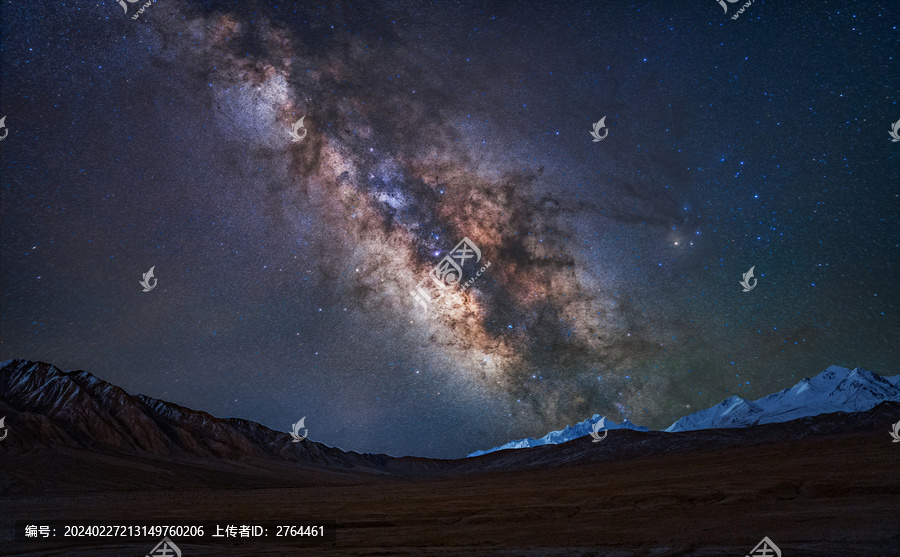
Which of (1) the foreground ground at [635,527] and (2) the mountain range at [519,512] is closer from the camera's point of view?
(1) the foreground ground at [635,527]

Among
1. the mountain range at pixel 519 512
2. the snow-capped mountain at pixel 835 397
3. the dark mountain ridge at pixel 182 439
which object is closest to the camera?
the mountain range at pixel 519 512

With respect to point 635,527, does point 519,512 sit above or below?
above

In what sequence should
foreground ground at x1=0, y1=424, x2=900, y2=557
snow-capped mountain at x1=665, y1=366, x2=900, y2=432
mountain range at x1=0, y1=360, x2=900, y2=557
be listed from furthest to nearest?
1. snow-capped mountain at x1=665, y1=366, x2=900, y2=432
2. mountain range at x1=0, y1=360, x2=900, y2=557
3. foreground ground at x1=0, y1=424, x2=900, y2=557

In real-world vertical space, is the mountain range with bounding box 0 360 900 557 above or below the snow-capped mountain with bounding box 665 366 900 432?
below

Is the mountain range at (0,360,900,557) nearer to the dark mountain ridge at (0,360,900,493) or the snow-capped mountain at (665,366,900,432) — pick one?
the dark mountain ridge at (0,360,900,493)

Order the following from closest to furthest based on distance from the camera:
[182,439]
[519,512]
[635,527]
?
[635,527], [519,512], [182,439]

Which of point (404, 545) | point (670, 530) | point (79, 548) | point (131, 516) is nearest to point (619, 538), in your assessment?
point (670, 530)

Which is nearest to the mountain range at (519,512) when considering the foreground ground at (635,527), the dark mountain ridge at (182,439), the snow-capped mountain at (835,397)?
the foreground ground at (635,527)

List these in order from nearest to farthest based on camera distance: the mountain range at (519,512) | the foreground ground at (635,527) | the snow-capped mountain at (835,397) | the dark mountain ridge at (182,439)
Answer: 1. the foreground ground at (635,527)
2. the mountain range at (519,512)
3. the dark mountain ridge at (182,439)
4. the snow-capped mountain at (835,397)

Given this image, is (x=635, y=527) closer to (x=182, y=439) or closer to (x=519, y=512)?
(x=519, y=512)

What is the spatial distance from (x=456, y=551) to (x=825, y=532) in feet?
28.5

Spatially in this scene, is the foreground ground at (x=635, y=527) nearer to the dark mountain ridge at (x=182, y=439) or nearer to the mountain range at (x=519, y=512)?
the mountain range at (x=519, y=512)

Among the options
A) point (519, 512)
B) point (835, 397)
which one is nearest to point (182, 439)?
point (519, 512)

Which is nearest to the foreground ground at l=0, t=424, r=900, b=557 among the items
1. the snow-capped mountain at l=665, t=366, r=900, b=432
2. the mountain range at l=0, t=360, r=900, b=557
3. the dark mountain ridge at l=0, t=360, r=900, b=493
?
the mountain range at l=0, t=360, r=900, b=557
